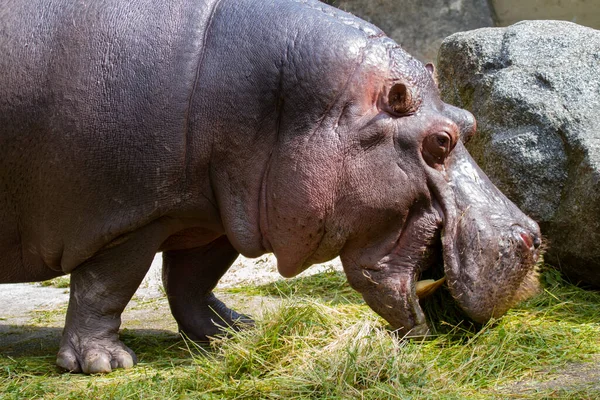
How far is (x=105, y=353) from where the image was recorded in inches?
148

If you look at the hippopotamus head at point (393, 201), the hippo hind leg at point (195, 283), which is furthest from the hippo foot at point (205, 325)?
the hippopotamus head at point (393, 201)

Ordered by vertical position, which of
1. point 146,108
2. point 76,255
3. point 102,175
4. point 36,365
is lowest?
point 36,365

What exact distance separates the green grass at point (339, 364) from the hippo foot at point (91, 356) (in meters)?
0.05

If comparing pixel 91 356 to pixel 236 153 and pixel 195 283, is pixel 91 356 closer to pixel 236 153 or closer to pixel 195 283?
pixel 195 283

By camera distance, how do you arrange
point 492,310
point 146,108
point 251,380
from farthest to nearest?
point 492,310, point 146,108, point 251,380

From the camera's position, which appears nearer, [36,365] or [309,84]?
[309,84]

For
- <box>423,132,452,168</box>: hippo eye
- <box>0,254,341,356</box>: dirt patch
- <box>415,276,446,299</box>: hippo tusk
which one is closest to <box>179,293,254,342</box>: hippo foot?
<box>0,254,341,356</box>: dirt patch

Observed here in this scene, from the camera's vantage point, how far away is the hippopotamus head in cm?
355

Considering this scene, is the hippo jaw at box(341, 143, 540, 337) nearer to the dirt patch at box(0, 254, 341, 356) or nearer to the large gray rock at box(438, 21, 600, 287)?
the dirt patch at box(0, 254, 341, 356)

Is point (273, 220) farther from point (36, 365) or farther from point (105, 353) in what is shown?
point (36, 365)

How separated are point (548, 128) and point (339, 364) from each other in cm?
245

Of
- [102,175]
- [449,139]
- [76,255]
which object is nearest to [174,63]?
[102,175]

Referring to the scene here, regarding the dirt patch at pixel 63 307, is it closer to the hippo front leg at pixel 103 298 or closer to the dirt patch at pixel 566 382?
the hippo front leg at pixel 103 298

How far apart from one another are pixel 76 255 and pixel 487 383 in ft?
5.63
